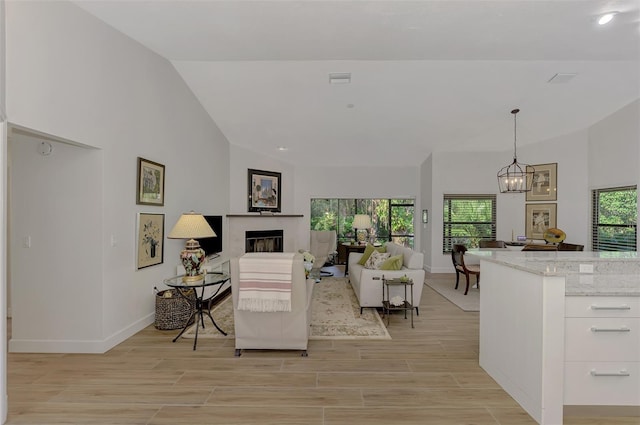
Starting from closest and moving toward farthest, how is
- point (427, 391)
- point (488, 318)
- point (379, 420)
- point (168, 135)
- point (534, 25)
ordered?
1. point (379, 420)
2. point (427, 391)
3. point (488, 318)
4. point (534, 25)
5. point (168, 135)

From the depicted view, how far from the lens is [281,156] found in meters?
8.13

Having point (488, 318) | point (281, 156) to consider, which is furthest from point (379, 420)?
point (281, 156)

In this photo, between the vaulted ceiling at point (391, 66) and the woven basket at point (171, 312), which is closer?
the vaulted ceiling at point (391, 66)

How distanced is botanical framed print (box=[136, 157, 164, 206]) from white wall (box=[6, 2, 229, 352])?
0.08m

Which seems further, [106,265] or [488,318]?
[106,265]

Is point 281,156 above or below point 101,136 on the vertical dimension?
above

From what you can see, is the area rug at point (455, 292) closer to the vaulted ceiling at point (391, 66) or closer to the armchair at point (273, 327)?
the armchair at point (273, 327)

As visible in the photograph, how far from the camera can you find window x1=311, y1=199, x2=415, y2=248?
8.83 m

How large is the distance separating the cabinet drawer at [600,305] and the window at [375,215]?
6524 millimetres

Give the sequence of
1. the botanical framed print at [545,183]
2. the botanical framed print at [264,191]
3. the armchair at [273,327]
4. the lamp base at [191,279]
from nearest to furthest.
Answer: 1. the armchair at [273,327]
2. the lamp base at [191,279]
3. the botanical framed print at [545,183]
4. the botanical framed print at [264,191]

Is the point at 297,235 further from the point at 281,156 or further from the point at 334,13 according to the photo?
the point at 334,13

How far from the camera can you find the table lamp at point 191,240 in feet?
12.6

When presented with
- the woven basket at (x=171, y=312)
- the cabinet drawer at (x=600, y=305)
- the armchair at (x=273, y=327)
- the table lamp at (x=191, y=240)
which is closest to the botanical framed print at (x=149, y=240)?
the table lamp at (x=191, y=240)

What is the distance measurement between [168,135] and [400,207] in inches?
237
